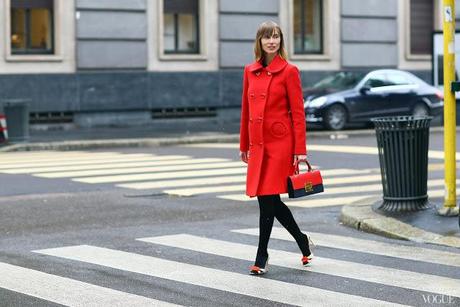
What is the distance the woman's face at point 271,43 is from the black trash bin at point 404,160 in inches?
117

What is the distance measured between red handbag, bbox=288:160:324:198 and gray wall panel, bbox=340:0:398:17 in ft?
76.8

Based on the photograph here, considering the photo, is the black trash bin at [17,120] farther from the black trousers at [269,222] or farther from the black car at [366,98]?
the black trousers at [269,222]

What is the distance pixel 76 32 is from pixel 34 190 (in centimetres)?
1310

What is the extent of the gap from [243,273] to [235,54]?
21.7 meters

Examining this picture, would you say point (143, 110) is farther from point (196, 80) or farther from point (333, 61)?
point (333, 61)

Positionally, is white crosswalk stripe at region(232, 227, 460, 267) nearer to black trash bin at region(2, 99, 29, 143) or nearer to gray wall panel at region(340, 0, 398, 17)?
black trash bin at region(2, 99, 29, 143)

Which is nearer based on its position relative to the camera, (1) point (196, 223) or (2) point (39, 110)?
(1) point (196, 223)

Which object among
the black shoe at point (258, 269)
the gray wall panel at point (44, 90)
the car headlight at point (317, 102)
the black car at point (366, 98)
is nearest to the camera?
the black shoe at point (258, 269)

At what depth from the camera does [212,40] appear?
29656mm

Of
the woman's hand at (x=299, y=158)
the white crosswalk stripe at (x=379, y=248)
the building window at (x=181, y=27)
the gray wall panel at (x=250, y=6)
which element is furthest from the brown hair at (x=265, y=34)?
the gray wall panel at (x=250, y=6)

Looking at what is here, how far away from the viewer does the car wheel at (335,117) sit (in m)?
26.9

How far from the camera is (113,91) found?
28094 millimetres

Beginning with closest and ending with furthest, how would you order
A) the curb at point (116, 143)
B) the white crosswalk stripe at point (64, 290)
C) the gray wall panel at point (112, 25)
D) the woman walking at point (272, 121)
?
the white crosswalk stripe at point (64, 290)
the woman walking at point (272, 121)
the curb at point (116, 143)
the gray wall panel at point (112, 25)

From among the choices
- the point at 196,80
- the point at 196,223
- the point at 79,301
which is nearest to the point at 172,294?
the point at 79,301
